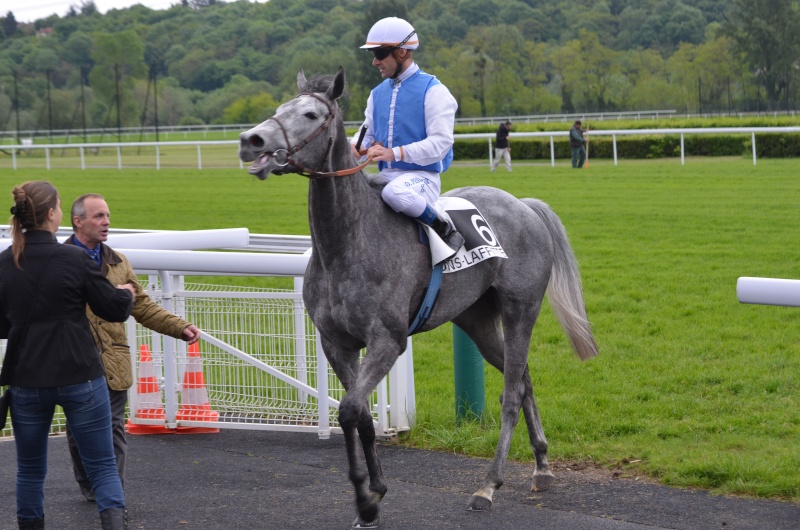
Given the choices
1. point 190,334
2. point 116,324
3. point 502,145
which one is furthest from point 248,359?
point 502,145

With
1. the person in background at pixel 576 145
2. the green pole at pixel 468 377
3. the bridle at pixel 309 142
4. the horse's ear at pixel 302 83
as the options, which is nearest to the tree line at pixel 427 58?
the person in background at pixel 576 145

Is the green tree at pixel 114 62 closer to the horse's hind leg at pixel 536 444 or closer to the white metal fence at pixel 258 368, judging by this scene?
the white metal fence at pixel 258 368

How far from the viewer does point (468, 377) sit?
579cm

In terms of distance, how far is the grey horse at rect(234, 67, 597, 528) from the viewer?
4.11 meters

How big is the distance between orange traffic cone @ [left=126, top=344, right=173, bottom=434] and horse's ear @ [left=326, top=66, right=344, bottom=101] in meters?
2.31

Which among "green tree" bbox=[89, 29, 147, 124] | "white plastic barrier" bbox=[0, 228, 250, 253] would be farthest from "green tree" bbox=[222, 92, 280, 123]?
"white plastic barrier" bbox=[0, 228, 250, 253]

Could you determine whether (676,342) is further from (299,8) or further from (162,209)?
(299,8)

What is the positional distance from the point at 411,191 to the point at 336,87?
571mm

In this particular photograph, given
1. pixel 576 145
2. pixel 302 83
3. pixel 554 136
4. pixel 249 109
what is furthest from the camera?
pixel 249 109

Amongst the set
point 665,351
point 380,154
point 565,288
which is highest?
point 380,154

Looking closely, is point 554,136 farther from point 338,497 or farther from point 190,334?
point 190,334

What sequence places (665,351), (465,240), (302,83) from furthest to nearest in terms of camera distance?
(665,351), (465,240), (302,83)

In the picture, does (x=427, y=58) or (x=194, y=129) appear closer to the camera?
(x=194, y=129)

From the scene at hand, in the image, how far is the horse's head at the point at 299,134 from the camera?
386 cm
